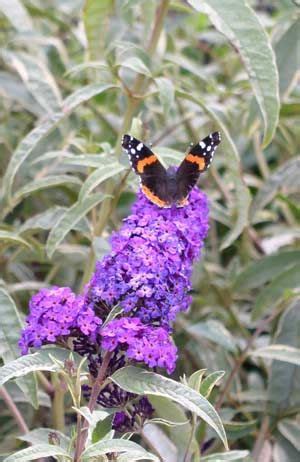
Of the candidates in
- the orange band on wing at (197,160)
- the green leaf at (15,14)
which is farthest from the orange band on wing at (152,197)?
the green leaf at (15,14)

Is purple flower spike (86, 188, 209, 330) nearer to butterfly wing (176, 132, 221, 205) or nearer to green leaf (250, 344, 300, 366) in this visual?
butterfly wing (176, 132, 221, 205)

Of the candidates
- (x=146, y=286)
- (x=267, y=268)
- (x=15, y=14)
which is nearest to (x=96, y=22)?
(x=15, y=14)

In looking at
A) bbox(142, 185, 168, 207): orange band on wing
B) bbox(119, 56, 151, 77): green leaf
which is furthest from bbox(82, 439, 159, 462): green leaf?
bbox(119, 56, 151, 77): green leaf

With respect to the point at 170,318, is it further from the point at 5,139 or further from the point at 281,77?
the point at 5,139

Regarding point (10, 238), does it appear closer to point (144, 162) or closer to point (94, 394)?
point (144, 162)

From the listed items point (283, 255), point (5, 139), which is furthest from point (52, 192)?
Answer: point (283, 255)
